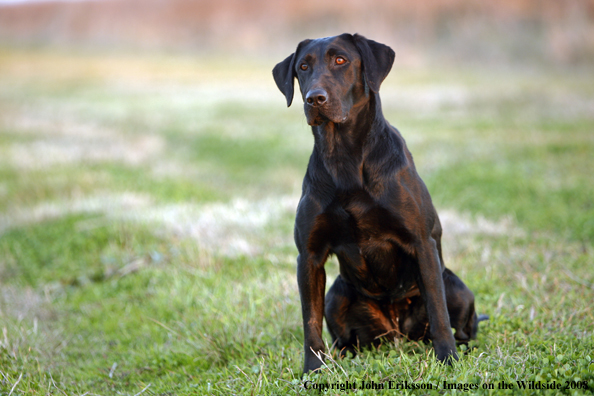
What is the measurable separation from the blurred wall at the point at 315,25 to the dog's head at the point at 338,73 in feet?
120

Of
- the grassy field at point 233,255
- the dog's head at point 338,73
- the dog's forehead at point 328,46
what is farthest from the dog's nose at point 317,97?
the grassy field at point 233,255

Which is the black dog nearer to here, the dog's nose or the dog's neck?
the dog's neck

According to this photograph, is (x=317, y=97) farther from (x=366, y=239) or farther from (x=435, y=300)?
(x=435, y=300)

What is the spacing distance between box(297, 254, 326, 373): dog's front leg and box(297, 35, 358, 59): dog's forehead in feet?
3.85

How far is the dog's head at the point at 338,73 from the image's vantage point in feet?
9.56

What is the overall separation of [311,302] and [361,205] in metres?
0.65

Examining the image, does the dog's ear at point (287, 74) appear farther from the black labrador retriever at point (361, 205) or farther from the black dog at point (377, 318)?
the black dog at point (377, 318)

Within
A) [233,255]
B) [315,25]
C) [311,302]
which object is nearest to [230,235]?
[233,255]

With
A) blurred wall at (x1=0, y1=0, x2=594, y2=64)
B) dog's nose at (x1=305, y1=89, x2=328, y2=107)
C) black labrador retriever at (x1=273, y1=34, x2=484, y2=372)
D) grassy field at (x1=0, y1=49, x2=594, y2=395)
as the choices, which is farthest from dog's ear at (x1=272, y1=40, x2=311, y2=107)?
blurred wall at (x1=0, y1=0, x2=594, y2=64)

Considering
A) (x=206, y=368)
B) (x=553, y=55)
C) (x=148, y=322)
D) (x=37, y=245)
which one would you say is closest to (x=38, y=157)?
(x=37, y=245)

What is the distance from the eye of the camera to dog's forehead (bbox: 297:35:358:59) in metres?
3.08

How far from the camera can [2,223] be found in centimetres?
717

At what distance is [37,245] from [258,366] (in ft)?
14.1

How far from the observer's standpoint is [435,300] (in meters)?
2.95
